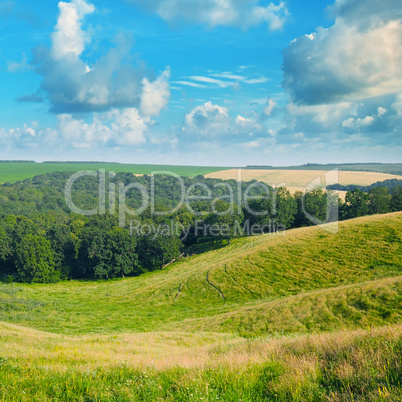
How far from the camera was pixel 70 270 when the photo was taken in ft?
269

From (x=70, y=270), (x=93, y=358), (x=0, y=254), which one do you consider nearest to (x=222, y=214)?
(x=70, y=270)

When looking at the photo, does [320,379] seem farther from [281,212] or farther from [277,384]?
[281,212]

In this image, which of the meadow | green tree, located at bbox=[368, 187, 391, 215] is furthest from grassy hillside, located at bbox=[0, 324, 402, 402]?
green tree, located at bbox=[368, 187, 391, 215]

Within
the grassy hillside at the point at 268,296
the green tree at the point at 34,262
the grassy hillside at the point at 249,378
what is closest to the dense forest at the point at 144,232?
the green tree at the point at 34,262

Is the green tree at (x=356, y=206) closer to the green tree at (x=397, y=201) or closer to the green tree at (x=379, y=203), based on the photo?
the green tree at (x=379, y=203)

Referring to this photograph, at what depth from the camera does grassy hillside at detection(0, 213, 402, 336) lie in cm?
2314

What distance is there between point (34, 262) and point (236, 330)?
6669 centimetres

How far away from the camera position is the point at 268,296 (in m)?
37.7

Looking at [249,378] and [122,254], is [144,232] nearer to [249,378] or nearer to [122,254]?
[122,254]

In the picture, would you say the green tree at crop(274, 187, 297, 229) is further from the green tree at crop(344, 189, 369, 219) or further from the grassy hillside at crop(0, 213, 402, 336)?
the grassy hillside at crop(0, 213, 402, 336)

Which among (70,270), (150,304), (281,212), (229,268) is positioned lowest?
(70,270)

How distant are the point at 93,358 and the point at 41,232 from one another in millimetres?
89768

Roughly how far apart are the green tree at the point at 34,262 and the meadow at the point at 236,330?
516cm

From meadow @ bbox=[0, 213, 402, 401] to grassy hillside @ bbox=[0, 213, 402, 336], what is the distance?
0.52 ft
